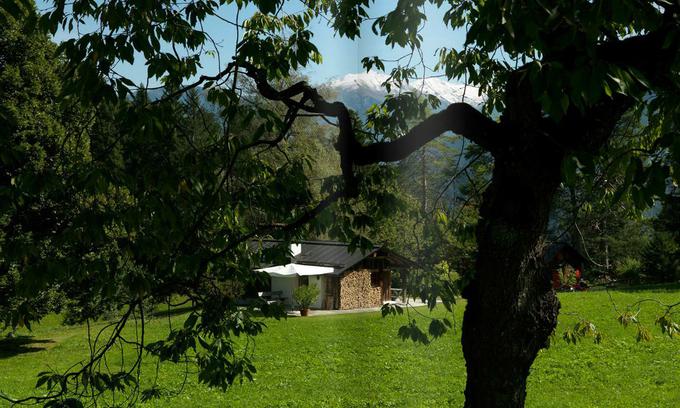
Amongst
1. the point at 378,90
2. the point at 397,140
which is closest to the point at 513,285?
the point at 397,140

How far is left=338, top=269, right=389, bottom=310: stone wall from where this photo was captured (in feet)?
80.0

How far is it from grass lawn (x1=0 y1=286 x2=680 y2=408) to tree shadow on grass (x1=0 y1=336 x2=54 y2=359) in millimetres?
2316

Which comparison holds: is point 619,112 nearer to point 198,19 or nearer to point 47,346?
point 198,19

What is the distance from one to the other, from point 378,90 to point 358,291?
2014 cm

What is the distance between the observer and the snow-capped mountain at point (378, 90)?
4.48 metres

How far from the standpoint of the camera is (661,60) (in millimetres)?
3057

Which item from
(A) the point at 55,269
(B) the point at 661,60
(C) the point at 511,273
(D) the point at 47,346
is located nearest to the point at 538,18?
(B) the point at 661,60

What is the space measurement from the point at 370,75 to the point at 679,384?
291 inches

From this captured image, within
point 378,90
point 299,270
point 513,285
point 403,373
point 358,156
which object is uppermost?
point 378,90

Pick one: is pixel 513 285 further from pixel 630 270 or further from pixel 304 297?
pixel 630 270

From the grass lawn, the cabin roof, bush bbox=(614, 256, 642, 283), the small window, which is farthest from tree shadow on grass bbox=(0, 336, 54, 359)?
bush bbox=(614, 256, 642, 283)

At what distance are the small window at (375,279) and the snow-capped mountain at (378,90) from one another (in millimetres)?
20174

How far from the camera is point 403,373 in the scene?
10.5 metres

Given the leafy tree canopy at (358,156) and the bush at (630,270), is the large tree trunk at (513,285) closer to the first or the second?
the leafy tree canopy at (358,156)
